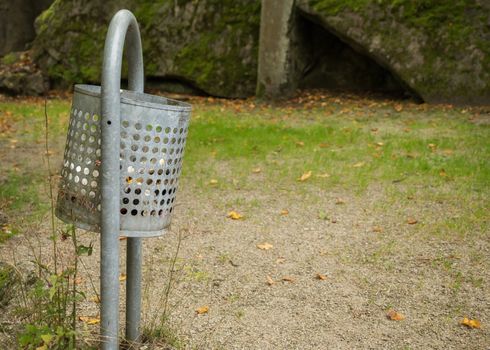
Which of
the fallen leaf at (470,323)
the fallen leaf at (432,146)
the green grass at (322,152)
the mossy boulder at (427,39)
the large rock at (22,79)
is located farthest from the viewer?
the large rock at (22,79)

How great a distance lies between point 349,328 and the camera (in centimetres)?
352

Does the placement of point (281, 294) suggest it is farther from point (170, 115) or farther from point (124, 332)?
point (170, 115)

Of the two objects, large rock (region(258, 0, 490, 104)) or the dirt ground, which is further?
large rock (region(258, 0, 490, 104))

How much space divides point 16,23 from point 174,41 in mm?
5739

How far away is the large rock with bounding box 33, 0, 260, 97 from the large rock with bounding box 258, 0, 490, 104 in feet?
3.36

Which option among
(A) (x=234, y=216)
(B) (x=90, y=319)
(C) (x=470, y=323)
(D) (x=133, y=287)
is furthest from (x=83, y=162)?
(A) (x=234, y=216)

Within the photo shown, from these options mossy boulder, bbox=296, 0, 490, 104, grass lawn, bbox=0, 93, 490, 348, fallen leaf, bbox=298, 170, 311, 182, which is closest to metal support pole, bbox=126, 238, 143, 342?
grass lawn, bbox=0, 93, 490, 348

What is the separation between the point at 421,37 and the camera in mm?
9820

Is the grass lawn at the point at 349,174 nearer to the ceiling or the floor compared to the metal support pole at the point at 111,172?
nearer to the floor

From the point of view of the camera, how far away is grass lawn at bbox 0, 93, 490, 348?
4574mm

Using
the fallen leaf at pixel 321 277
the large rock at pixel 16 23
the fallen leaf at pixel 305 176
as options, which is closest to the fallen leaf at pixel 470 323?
the fallen leaf at pixel 321 277

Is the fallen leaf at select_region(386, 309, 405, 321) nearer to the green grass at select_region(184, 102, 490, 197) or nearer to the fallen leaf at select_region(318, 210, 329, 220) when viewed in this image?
the fallen leaf at select_region(318, 210, 329, 220)

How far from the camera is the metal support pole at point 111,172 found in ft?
7.96

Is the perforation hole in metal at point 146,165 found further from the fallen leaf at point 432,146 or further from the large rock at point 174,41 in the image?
the large rock at point 174,41
